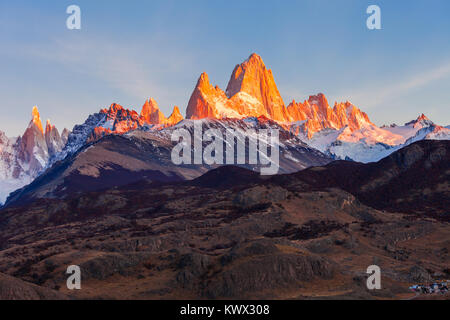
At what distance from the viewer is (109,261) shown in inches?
5600

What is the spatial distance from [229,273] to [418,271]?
158 ft

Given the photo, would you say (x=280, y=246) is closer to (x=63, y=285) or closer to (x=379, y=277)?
(x=379, y=277)
